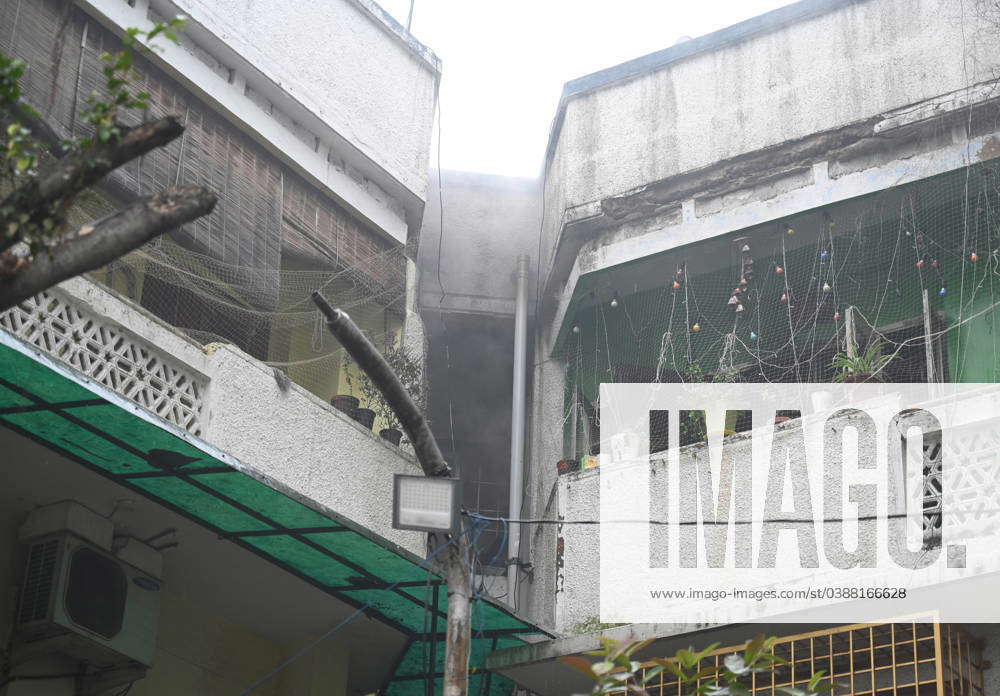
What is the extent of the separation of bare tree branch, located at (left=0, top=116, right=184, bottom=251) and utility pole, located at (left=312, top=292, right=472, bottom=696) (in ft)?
4.63

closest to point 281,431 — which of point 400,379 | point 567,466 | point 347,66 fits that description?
point 400,379

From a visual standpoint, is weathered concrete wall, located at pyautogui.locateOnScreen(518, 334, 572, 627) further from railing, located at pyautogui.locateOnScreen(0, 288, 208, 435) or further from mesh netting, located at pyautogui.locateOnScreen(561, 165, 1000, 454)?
railing, located at pyautogui.locateOnScreen(0, 288, 208, 435)

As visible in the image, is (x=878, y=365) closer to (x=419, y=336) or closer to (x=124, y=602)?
(x=419, y=336)

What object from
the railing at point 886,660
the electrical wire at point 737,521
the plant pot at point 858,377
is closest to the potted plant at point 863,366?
the plant pot at point 858,377

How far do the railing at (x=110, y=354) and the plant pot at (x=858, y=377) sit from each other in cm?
519

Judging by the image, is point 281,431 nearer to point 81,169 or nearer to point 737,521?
point 737,521

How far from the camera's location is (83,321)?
10102 millimetres

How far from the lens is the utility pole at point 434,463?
6.33m

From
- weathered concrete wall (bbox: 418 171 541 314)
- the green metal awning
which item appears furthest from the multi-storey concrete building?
weathered concrete wall (bbox: 418 171 541 314)

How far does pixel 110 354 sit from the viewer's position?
10273 mm

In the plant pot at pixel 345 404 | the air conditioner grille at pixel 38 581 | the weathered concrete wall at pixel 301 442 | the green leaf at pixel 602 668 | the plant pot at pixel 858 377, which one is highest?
→ the plant pot at pixel 345 404

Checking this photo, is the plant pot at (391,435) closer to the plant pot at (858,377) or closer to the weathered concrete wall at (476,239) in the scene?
the weathered concrete wall at (476,239)

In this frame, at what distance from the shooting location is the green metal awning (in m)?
8.88

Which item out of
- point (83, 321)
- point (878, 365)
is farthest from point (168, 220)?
point (878, 365)
